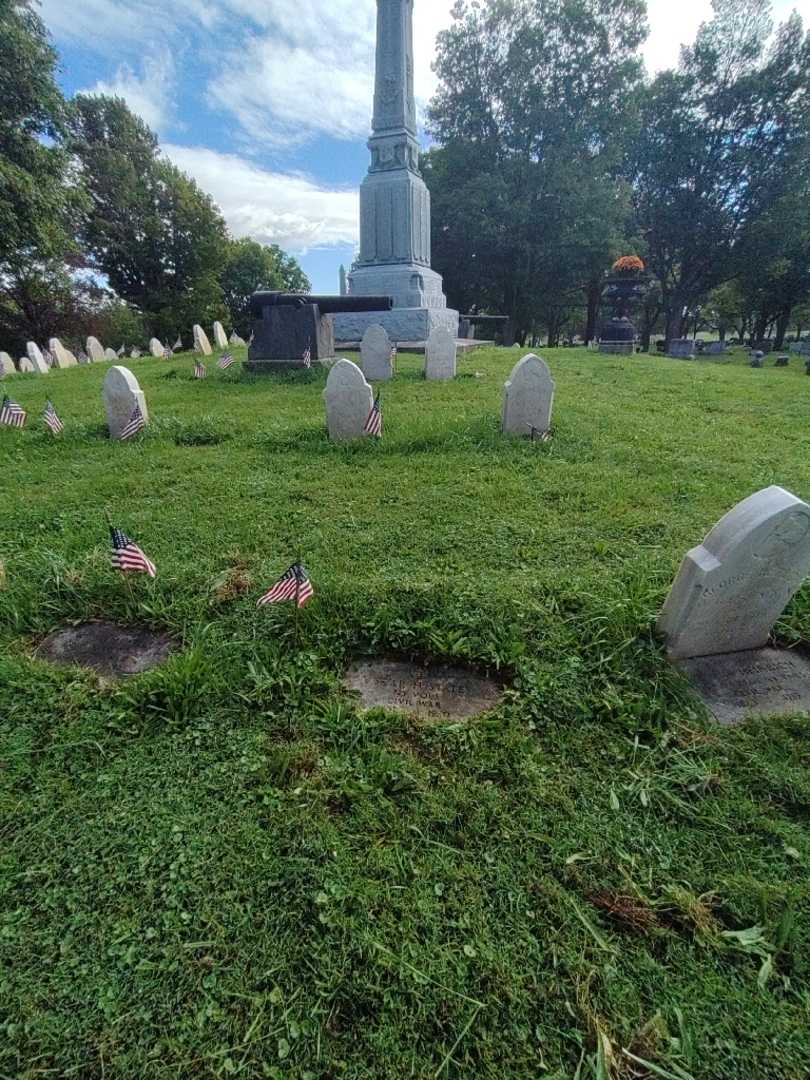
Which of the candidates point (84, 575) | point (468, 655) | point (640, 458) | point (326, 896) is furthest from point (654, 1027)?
point (640, 458)

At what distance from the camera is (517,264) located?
24.2m

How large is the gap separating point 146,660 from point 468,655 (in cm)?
150

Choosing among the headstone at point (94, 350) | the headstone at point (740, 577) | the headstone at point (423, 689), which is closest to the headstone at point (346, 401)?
the headstone at point (423, 689)

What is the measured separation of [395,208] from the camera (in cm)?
1330

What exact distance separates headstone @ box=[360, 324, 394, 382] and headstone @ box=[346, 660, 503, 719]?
25.1 ft

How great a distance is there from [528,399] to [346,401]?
1.85 meters

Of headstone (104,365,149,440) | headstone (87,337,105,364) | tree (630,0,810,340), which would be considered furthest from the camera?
tree (630,0,810,340)

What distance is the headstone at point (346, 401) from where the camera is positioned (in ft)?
16.4

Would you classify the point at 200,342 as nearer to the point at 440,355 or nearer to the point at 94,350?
the point at 94,350

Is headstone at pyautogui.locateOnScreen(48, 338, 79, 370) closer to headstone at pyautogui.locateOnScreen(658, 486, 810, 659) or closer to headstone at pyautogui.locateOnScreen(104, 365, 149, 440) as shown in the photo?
headstone at pyautogui.locateOnScreen(104, 365, 149, 440)

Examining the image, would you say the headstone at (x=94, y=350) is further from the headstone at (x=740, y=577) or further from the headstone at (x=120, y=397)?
the headstone at (x=740, y=577)

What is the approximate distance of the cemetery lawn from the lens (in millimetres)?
1215

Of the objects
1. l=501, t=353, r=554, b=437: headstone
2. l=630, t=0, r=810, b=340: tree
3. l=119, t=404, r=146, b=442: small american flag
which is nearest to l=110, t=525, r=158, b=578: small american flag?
l=119, t=404, r=146, b=442: small american flag

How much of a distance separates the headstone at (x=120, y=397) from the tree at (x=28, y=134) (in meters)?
11.7
